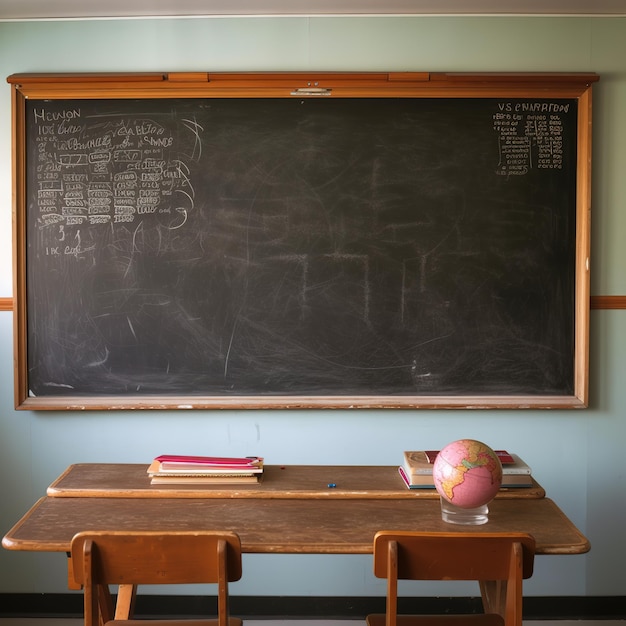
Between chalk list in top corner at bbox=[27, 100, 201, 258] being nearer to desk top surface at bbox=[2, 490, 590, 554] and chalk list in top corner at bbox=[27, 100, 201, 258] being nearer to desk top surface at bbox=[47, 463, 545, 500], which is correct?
desk top surface at bbox=[47, 463, 545, 500]

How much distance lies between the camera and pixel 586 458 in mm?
3570

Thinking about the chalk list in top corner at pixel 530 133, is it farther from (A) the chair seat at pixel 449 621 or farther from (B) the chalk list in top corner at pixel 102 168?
(A) the chair seat at pixel 449 621

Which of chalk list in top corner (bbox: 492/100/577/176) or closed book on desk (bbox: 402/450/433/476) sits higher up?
chalk list in top corner (bbox: 492/100/577/176)

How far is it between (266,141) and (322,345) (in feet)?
3.16

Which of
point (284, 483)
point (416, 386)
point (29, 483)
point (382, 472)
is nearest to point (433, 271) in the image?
point (416, 386)

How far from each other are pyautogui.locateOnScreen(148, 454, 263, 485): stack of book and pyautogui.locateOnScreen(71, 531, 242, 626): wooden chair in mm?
569

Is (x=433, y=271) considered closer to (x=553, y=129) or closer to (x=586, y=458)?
(x=553, y=129)

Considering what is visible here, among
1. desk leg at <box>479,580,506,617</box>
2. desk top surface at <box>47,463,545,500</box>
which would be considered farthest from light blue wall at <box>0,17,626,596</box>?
desk leg at <box>479,580,506,617</box>

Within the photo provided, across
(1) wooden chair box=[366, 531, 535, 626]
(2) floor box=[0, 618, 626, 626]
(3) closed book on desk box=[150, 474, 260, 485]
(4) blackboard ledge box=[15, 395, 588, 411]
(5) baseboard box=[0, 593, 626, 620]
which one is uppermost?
(4) blackboard ledge box=[15, 395, 588, 411]

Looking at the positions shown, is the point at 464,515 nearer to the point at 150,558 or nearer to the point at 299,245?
the point at 150,558

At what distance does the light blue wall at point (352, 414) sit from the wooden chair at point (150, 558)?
151 centimetres

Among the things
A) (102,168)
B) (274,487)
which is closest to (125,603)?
(274,487)

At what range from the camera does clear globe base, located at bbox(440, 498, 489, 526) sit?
2.28 m

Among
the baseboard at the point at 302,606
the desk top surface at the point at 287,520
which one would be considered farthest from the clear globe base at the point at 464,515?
the baseboard at the point at 302,606
